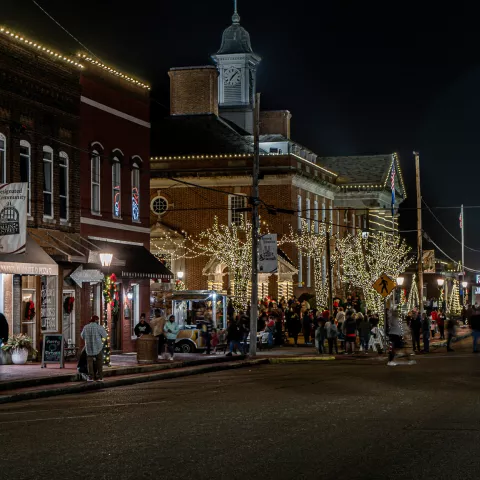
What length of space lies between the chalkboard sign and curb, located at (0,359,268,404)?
108 inches

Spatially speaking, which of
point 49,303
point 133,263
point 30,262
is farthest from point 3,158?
point 133,263

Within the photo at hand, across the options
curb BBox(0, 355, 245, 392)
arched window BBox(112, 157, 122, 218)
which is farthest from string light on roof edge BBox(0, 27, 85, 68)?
curb BBox(0, 355, 245, 392)

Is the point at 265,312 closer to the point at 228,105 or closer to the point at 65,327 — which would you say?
the point at 65,327

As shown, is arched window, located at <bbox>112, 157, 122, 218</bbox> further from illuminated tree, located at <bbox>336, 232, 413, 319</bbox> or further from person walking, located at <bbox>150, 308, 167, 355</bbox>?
illuminated tree, located at <bbox>336, 232, 413, 319</bbox>

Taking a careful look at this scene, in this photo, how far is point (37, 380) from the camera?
79.3 feet

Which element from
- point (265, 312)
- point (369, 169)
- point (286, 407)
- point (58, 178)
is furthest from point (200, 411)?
point (369, 169)

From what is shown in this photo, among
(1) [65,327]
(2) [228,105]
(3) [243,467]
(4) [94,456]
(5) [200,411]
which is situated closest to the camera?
(3) [243,467]

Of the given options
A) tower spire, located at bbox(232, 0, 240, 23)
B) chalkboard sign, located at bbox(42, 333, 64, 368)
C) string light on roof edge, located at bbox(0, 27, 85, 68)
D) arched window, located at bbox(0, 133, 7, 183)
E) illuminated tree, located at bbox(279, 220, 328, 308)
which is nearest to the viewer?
chalkboard sign, located at bbox(42, 333, 64, 368)

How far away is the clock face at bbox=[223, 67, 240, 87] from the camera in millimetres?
69875

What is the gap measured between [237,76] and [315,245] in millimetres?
15452

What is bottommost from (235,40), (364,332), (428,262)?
(364,332)

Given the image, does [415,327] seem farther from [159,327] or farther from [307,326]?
[159,327]

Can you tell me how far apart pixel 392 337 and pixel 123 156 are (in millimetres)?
12625

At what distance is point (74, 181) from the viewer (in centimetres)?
3384
